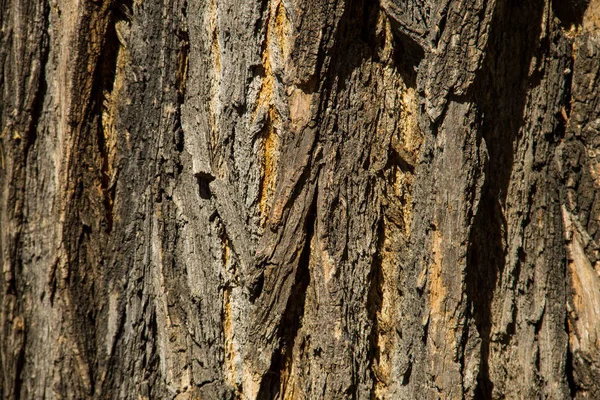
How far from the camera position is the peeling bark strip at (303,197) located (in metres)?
1.33

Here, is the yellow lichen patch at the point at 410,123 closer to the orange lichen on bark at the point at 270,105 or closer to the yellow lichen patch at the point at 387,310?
the yellow lichen patch at the point at 387,310

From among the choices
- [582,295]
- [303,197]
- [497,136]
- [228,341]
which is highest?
[497,136]

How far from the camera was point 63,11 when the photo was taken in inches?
56.7

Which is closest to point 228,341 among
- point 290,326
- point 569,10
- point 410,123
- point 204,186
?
point 290,326

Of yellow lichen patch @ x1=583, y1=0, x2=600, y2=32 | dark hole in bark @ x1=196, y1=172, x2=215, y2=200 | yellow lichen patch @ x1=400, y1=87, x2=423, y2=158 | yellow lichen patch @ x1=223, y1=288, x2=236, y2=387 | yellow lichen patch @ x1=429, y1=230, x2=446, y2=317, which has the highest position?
yellow lichen patch @ x1=583, y1=0, x2=600, y2=32

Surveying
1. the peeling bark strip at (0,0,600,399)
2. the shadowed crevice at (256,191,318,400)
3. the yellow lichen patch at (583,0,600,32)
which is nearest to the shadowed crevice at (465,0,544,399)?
the peeling bark strip at (0,0,600,399)

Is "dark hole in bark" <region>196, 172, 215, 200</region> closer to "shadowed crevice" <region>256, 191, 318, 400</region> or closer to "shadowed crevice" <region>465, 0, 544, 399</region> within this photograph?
"shadowed crevice" <region>256, 191, 318, 400</region>

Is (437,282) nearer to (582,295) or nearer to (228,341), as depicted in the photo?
(582,295)

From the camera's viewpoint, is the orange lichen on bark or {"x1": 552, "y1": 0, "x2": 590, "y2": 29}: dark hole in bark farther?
{"x1": 552, "y1": 0, "x2": 590, "y2": 29}: dark hole in bark

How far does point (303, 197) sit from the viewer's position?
1.34 m

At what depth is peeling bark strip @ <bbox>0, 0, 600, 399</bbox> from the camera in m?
1.33

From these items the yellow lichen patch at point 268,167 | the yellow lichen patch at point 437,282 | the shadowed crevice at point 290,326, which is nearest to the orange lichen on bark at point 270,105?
the yellow lichen patch at point 268,167

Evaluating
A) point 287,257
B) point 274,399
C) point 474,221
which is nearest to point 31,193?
point 287,257

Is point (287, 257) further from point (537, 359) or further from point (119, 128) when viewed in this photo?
point (537, 359)
